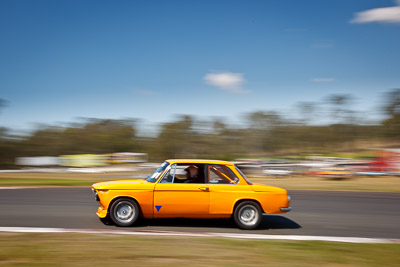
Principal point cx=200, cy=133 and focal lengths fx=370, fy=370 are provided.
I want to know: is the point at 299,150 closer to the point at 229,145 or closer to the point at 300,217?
the point at 229,145

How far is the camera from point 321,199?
1433cm

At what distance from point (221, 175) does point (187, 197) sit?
3.02ft

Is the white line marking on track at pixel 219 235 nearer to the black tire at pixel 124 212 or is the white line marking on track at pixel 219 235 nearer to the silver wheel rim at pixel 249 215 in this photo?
the black tire at pixel 124 212

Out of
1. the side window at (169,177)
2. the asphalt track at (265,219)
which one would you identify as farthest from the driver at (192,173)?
the asphalt track at (265,219)

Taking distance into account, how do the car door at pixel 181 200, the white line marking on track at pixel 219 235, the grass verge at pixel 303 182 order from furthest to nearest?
the grass verge at pixel 303 182
the car door at pixel 181 200
the white line marking on track at pixel 219 235

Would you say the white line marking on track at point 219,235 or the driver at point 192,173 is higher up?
the driver at point 192,173

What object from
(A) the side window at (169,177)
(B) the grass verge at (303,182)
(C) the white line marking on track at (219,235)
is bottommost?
(C) the white line marking on track at (219,235)

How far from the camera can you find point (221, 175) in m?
8.14

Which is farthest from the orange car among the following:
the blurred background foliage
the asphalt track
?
the blurred background foliage

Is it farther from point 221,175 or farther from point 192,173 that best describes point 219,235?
point 192,173

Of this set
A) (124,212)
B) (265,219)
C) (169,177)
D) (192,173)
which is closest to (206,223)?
(192,173)

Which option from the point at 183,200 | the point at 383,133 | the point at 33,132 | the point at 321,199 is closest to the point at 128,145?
the point at 33,132

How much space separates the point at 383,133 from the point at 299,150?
1291 centimetres

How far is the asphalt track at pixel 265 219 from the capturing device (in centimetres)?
808
